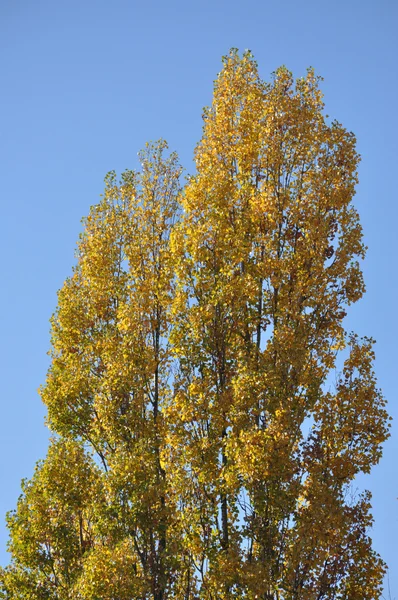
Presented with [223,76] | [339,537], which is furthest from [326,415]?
[223,76]

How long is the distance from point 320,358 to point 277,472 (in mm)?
2946

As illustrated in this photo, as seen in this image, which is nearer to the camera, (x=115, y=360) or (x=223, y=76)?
(x=115, y=360)

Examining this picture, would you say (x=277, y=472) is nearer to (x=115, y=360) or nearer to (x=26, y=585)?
(x=115, y=360)

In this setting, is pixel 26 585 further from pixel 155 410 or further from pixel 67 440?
pixel 155 410

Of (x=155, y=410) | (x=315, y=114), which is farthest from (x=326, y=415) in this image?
(x=315, y=114)

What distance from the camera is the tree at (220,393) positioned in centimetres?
1520

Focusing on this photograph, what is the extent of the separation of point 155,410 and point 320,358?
374 cm

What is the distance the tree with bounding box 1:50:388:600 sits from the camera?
49.9 feet

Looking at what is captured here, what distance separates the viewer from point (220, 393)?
1631cm

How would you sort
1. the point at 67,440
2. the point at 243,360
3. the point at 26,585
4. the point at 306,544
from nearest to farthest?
the point at 306,544 → the point at 243,360 → the point at 26,585 → the point at 67,440

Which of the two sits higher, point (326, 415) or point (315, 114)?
point (315, 114)

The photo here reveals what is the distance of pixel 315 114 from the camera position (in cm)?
1888

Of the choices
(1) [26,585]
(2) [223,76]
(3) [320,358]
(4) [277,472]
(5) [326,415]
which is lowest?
(1) [26,585]

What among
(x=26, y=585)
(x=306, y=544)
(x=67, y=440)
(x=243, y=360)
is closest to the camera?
(x=306, y=544)
